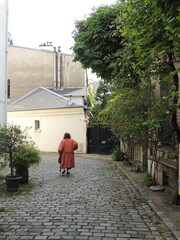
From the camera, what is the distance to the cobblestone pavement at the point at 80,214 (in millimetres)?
4367

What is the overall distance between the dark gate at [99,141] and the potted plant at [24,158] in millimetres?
11849

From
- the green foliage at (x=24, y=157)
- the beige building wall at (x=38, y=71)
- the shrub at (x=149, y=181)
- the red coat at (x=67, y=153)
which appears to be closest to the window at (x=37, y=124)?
the beige building wall at (x=38, y=71)

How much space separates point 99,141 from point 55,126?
4030 mm

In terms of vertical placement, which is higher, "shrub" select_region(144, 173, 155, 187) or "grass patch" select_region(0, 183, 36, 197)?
"shrub" select_region(144, 173, 155, 187)

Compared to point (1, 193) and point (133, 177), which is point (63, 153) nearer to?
point (133, 177)

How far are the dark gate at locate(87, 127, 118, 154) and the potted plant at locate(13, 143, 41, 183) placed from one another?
1185cm

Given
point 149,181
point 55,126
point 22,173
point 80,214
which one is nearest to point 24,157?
point 22,173

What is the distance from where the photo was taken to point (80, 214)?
5.44 metres

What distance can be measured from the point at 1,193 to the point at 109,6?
30.3ft

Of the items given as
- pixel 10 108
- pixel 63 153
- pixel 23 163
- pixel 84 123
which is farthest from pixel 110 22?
pixel 10 108

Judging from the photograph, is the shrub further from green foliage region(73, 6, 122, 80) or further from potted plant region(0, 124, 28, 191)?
green foliage region(73, 6, 122, 80)

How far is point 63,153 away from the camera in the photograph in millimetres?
10914

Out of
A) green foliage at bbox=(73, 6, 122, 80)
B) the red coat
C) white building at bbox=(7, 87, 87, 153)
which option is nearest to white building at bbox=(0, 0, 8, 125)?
the red coat

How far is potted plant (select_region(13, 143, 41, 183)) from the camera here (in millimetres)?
8516
